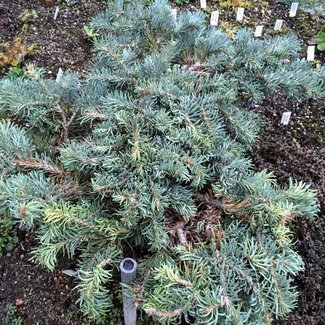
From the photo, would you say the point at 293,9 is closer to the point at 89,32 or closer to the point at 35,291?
the point at 89,32

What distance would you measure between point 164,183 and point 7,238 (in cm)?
92

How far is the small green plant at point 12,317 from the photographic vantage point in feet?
6.14

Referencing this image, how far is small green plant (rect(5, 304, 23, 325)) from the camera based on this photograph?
1.87 meters

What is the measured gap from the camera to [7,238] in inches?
80.6

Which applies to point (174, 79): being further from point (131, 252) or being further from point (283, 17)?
point (283, 17)

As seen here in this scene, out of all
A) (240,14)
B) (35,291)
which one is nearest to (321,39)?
(240,14)

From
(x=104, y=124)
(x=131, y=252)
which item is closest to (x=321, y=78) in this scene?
(x=104, y=124)

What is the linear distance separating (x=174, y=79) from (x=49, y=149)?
0.58 meters

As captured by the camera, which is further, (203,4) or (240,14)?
(203,4)

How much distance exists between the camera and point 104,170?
1572 mm

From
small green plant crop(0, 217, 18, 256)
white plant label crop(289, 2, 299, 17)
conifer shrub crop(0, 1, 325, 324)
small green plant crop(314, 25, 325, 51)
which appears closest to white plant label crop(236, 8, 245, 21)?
white plant label crop(289, 2, 299, 17)

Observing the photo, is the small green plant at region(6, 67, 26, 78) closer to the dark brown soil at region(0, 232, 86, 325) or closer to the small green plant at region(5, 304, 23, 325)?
the dark brown soil at region(0, 232, 86, 325)

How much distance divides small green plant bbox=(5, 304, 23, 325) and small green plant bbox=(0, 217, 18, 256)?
0.85 feet

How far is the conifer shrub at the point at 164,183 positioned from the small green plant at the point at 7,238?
1.42ft
